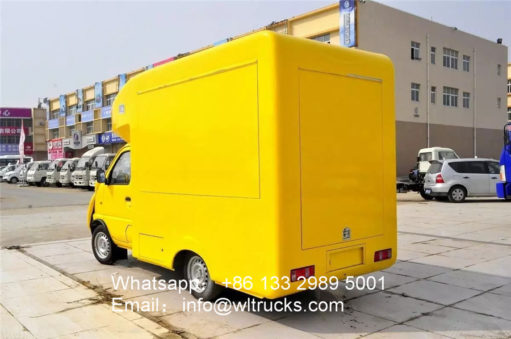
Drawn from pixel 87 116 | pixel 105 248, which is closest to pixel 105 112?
pixel 87 116

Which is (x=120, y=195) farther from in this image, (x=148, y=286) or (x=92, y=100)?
(x=92, y=100)

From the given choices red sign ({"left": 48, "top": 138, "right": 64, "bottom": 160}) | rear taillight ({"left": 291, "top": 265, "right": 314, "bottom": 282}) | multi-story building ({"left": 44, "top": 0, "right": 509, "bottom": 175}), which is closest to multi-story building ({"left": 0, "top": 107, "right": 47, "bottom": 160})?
red sign ({"left": 48, "top": 138, "right": 64, "bottom": 160})

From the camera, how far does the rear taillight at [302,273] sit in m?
4.43

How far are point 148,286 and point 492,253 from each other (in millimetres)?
5838

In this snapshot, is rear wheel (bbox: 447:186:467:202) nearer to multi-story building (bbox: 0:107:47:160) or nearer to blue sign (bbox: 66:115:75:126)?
blue sign (bbox: 66:115:75:126)

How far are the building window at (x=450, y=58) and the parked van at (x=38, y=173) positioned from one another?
32.1m

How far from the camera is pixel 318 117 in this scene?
4.69 metres

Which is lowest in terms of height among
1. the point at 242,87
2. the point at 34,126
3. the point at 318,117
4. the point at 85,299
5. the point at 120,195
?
the point at 85,299

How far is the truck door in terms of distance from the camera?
6.86 metres

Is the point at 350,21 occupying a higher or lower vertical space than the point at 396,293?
higher

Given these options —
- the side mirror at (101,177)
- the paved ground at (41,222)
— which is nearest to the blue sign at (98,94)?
the paved ground at (41,222)

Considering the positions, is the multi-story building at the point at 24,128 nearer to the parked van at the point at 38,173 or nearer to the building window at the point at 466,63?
the parked van at the point at 38,173

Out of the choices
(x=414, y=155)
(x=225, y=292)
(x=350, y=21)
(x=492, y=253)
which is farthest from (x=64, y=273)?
(x=414, y=155)

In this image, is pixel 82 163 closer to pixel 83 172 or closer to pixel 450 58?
pixel 83 172
